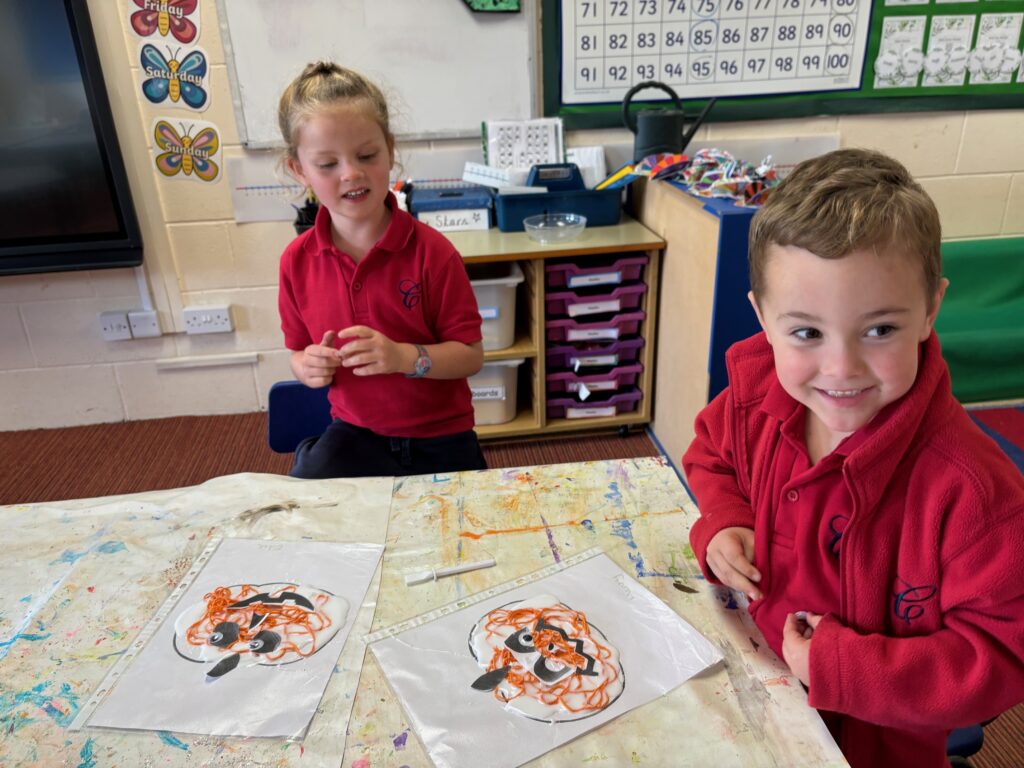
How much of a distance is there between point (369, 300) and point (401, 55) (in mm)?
1318

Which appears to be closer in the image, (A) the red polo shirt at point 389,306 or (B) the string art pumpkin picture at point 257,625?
(B) the string art pumpkin picture at point 257,625

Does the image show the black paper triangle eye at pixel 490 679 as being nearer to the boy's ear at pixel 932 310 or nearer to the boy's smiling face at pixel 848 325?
the boy's smiling face at pixel 848 325

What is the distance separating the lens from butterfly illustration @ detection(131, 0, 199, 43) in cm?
218

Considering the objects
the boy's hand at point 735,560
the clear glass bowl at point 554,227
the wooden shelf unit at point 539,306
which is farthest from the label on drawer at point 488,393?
the boy's hand at point 735,560

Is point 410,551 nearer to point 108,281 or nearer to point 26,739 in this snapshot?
point 26,739

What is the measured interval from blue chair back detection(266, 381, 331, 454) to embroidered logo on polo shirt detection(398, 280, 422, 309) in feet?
0.76

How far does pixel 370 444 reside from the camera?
138cm

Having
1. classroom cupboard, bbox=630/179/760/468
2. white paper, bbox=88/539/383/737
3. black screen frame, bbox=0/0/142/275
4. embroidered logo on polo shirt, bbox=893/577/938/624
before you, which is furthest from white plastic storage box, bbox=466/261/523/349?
embroidered logo on polo shirt, bbox=893/577/938/624

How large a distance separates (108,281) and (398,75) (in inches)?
47.5

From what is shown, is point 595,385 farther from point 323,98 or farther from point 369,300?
point 323,98

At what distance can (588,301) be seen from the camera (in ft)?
7.49

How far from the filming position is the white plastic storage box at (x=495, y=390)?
7.69 ft

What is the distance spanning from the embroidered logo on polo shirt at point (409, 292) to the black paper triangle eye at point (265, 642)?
0.70m

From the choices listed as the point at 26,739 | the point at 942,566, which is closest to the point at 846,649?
the point at 942,566
